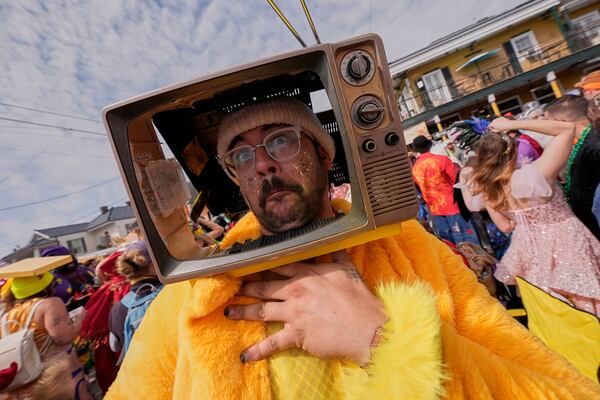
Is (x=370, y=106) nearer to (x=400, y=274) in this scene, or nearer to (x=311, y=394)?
(x=400, y=274)

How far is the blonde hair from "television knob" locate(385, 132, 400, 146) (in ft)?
5.16

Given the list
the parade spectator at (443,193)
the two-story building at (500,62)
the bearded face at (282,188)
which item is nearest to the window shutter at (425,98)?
the two-story building at (500,62)

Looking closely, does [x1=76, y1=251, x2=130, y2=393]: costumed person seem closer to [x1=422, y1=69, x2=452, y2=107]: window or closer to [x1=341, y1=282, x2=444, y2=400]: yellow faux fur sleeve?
[x1=341, y1=282, x2=444, y2=400]: yellow faux fur sleeve

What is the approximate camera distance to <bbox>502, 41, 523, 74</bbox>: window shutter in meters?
13.7

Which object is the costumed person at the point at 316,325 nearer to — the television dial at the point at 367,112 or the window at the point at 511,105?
the television dial at the point at 367,112

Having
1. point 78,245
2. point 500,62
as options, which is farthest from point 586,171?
point 78,245

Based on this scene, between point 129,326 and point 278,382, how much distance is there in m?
1.61

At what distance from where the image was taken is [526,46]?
14.0m

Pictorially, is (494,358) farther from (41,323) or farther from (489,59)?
(489,59)

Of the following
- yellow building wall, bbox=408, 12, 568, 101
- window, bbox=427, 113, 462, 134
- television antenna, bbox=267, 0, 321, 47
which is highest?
yellow building wall, bbox=408, 12, 568, 101

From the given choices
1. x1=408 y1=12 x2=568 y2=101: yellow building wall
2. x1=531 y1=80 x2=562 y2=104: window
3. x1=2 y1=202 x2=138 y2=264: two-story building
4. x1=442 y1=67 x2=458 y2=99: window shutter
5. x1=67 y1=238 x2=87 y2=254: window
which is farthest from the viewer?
x1=67 y1=238 x2=87 y2=254: window

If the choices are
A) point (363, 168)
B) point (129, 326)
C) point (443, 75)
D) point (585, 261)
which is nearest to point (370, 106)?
point (363, 168)

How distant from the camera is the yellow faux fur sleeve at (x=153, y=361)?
2.26ft

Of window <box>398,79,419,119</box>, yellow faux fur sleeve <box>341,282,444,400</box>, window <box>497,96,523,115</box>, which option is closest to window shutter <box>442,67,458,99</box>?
window <box>398,79,419,119</box>
